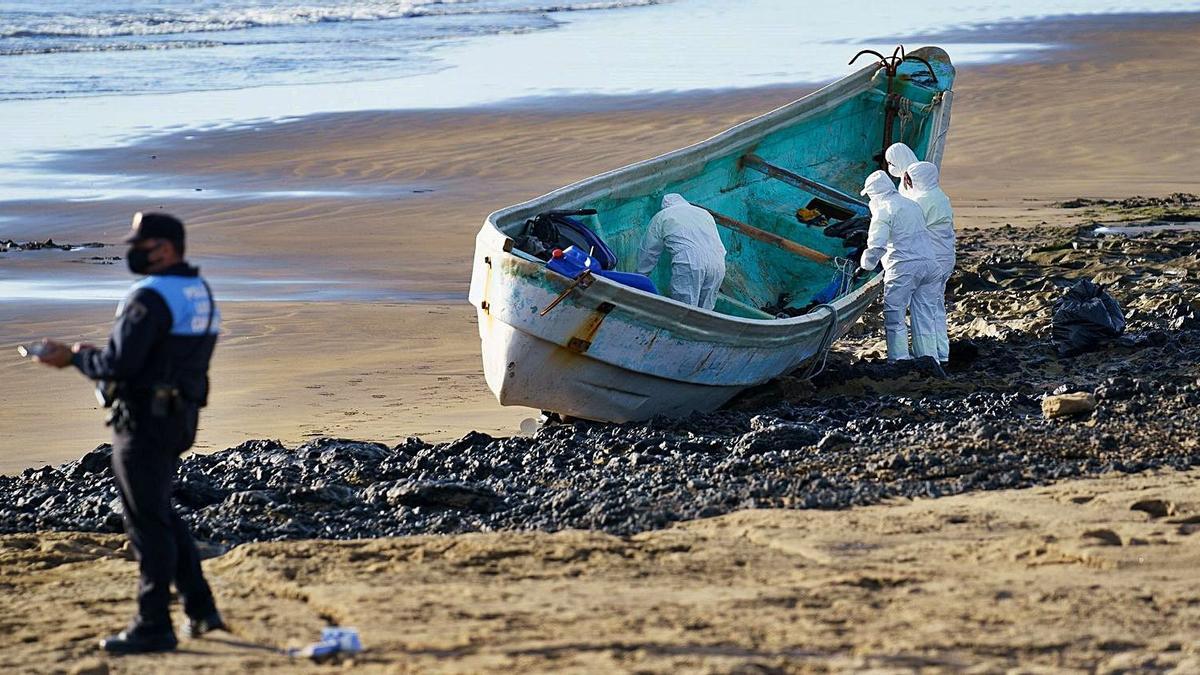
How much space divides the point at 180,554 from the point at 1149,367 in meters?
7.32

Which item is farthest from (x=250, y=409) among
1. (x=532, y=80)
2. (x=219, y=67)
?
(x=219, y=67)

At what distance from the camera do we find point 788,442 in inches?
359

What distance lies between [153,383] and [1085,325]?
7.92 meters

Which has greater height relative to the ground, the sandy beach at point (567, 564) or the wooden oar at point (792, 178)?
the wooden oar at point (792, 178)

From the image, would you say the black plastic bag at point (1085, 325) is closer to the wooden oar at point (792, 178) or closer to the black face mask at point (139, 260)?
the wooden oar at point (792, 178)

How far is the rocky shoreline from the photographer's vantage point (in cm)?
805

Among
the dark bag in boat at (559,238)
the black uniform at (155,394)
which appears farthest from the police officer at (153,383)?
the dark bag in boat at (559,238)

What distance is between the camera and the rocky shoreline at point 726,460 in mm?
8055

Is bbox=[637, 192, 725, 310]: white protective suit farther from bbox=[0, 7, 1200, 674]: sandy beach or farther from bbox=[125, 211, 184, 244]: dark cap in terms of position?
bbox=[125, 211, 184, 244]: dark cap

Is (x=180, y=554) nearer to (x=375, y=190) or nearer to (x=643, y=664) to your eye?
(x=643, y=664)

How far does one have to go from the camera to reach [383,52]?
39.9 meters

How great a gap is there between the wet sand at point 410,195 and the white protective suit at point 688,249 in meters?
1.41

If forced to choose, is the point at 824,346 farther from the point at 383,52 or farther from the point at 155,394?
the point at 383,52

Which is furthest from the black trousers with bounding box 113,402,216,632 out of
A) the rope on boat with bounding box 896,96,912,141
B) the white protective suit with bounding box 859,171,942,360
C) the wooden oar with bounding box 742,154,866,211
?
the rope on boat with bounding box 896,96,912,141
